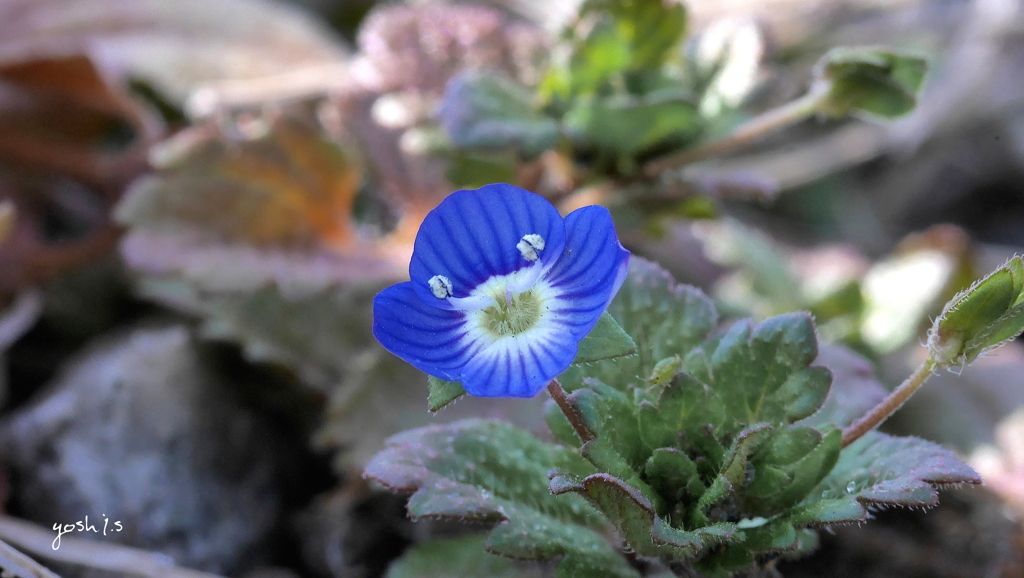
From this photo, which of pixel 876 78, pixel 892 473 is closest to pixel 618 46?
pixel 876 78

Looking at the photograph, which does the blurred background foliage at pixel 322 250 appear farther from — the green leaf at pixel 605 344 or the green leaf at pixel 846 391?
the green leaf at pixel 605 344

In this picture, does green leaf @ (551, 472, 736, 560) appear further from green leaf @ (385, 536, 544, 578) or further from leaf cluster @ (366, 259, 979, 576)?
green leaf @ (385, 536, 544, 578)

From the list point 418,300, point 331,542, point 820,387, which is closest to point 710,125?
point 820,387

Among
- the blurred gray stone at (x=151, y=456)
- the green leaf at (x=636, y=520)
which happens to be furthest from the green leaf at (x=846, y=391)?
the blurred gray stone at (x=151, y=456)

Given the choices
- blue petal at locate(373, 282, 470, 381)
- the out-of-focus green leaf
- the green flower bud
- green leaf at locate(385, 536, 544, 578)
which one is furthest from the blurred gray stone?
the green flower bud

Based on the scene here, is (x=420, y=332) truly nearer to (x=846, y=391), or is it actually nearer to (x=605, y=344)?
(x=605, y=344)

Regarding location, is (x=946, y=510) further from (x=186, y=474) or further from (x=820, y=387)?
(x=186, y=474)
